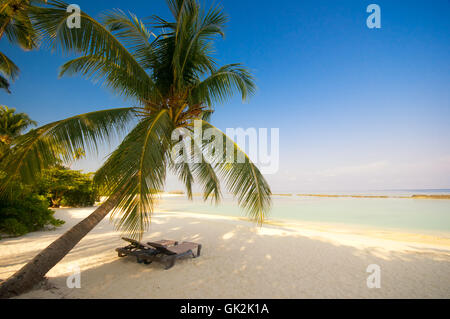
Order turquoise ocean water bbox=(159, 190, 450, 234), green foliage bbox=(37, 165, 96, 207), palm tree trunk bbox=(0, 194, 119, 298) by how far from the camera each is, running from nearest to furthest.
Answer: palm tree trunk bbox=(0, 194, 119, 298)
turquoise ocean water bbox=(159, 190, 450, 234)
green foliage bbox=(37, 165, 96, 207)

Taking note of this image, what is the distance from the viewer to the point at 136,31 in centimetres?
492

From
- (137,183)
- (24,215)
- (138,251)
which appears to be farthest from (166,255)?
(24,215)

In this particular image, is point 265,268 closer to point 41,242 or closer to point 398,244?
point 398,244

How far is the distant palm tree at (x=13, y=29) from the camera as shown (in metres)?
5.95

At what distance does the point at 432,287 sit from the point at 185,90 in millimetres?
6799

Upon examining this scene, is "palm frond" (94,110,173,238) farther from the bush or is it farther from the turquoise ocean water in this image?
the turquoise ocean water

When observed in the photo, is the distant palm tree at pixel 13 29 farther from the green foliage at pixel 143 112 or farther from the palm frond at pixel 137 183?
the palm frond at pixel 137 183

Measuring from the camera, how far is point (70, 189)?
17.1 m

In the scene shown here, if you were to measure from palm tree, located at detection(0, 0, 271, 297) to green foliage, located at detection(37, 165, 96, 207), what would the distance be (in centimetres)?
1361

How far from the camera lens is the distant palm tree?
595cm

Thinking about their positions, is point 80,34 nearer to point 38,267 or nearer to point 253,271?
point 38,267

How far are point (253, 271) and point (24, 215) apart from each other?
9.05 m

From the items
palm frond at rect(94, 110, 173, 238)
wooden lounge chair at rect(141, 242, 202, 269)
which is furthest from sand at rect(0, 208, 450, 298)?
palm frond at rect(94, 110, 173, 238)
